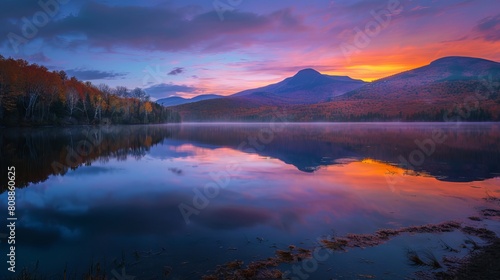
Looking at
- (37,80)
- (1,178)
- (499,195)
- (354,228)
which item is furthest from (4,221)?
(37,80)

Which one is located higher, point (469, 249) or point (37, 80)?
point (37, 80)

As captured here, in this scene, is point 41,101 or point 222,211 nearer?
point 222,211

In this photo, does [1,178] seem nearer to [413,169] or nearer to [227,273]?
[227,273]

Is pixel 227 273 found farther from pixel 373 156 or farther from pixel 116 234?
pixel 373 156

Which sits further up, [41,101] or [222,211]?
[41,101]

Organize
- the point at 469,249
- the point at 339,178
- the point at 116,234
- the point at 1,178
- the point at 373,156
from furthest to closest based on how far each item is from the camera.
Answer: the point at 373,156 → the point at 339,178 → the point at 1,178 → the point at 116,234 → the point at 469,249

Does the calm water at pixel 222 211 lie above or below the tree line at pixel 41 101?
below

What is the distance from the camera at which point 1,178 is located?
1711 cm

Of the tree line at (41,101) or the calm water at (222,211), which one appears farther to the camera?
the tree line at (41,101)

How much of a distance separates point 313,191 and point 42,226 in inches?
458

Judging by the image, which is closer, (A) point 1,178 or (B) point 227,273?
(B) point 227,273

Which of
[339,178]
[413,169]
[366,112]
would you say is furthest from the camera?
[366,112]

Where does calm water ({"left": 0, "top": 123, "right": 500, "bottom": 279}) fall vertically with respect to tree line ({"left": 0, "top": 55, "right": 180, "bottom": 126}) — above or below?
below

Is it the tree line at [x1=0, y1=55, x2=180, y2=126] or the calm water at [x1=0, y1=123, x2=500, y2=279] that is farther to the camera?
the tree line at [x1=0, y1=55, x2=180, y2=126]
